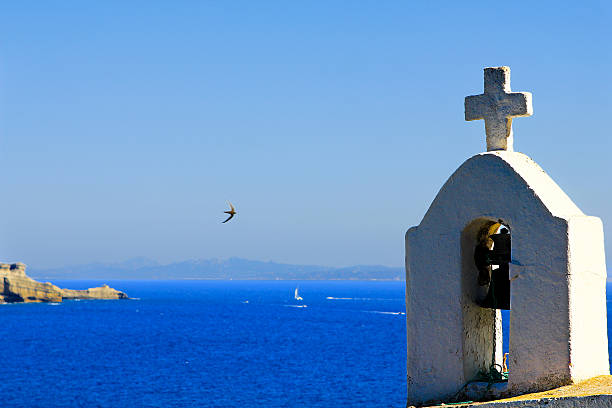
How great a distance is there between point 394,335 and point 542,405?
102 metres

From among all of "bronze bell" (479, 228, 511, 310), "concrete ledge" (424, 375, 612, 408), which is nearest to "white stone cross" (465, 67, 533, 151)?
"bronze bell" (479, 228, 511, 310)

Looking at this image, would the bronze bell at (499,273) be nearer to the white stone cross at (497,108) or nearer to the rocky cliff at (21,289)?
the white stone cross at (497,108)

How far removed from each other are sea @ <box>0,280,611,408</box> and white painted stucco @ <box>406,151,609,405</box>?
4359 cm

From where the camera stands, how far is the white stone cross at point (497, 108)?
25.3 ft

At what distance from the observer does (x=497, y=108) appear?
7758mm

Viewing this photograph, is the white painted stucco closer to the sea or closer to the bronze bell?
the bronze bell

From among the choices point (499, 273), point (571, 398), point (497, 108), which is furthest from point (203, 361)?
point (571, 398)

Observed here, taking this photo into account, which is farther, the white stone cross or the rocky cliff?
the rocky cliff

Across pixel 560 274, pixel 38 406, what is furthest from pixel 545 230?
pixel 38 406

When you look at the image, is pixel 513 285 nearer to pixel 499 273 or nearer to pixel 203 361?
pixel 499 273

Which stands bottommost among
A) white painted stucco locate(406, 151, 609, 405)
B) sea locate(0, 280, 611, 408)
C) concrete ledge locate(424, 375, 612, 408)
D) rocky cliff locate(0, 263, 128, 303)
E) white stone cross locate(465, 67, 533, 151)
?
sea locate(0, 280, 611, 408)

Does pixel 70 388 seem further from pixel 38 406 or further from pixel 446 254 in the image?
pixel 446 254

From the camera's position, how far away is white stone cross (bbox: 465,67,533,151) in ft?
25.3

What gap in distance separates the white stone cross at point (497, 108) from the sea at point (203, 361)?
4407cm
